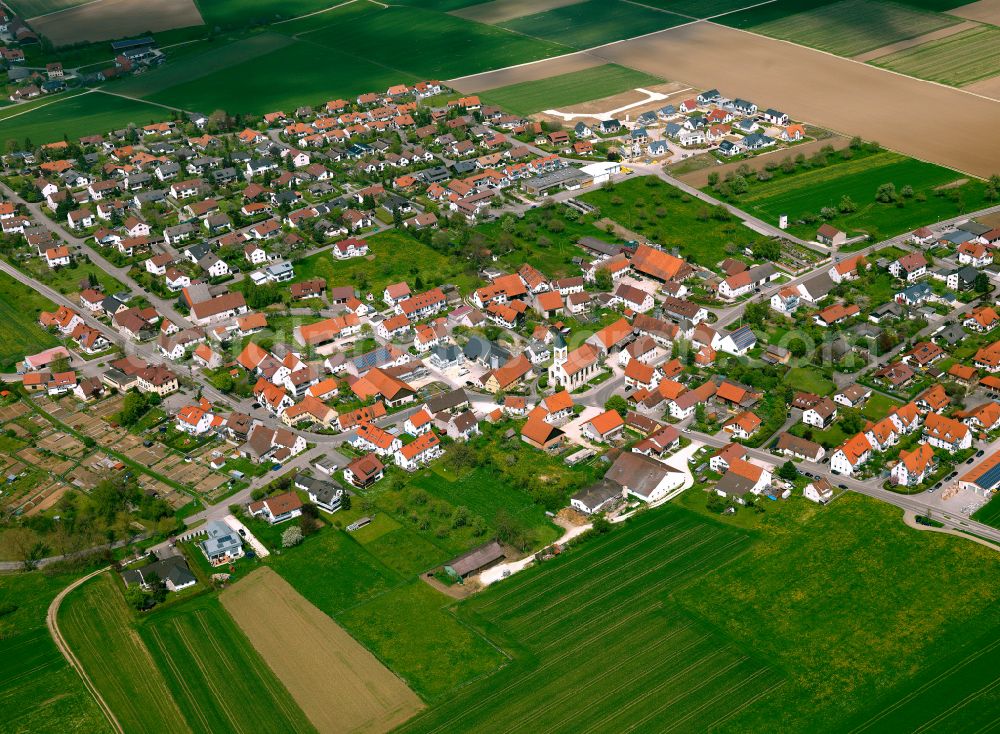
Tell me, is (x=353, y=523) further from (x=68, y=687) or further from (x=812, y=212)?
(x=812, y=212)

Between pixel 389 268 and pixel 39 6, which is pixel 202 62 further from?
pixel 389 268

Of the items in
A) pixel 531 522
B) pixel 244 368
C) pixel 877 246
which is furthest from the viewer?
pixel 877 246

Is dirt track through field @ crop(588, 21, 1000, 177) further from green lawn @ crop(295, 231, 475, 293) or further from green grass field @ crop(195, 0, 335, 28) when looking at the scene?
green grass field @ crop(195, 0, 335, 28)

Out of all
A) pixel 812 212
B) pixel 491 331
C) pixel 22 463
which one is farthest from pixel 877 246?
pixel 22 463

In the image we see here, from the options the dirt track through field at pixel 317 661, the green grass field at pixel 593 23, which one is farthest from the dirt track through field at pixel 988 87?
the dirt track through field at pixel 317 661

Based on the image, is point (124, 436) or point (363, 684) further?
point (124, 436)

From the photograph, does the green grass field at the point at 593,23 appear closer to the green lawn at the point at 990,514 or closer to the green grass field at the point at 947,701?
the green lawn at the point at 990,514

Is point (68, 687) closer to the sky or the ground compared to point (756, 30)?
closer to the ground
